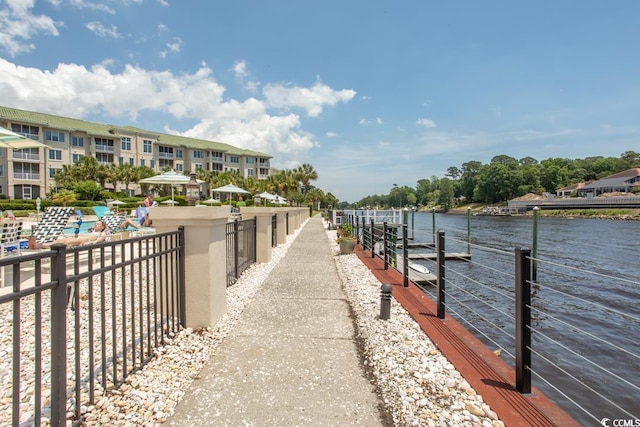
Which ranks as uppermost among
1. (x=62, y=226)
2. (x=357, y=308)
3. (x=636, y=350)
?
(x=62, y=226)

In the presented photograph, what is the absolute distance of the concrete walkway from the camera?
2.74 meters

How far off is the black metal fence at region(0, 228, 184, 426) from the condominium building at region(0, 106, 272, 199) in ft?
155

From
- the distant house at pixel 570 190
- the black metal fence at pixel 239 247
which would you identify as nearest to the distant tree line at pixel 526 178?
the distant house at pixel 570 190

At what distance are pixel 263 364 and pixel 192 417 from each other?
982 mm

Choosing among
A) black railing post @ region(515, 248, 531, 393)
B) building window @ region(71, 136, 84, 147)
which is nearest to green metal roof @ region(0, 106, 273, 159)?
building window @ region(71, 136, 84, 147)

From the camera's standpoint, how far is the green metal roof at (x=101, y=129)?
4522 cm

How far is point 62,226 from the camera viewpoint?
8586 mm

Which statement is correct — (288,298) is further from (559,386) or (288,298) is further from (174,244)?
(559,386)

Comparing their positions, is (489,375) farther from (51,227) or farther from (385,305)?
(51,227)

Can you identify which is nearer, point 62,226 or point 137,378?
point 137,378

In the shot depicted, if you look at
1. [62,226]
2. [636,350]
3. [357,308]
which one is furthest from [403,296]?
[62,226]

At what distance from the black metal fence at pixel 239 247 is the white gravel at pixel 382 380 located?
2.05 metres
